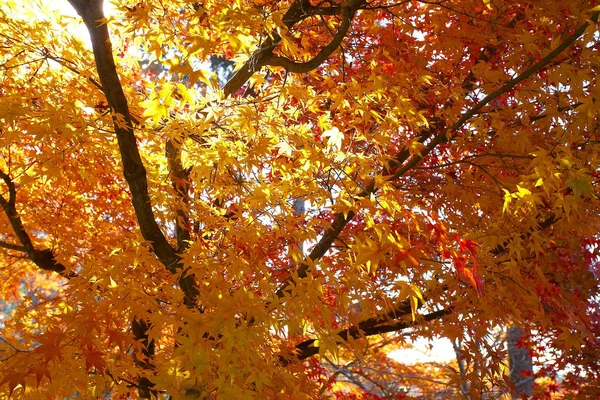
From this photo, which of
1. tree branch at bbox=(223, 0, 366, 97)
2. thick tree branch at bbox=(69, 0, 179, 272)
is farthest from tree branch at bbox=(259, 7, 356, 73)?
thick tree branch at bbox=(69, 0, 179, 272)

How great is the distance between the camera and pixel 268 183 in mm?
3641

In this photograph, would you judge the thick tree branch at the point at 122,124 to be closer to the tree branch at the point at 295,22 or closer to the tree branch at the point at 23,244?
the tree branch at the point at 295,22

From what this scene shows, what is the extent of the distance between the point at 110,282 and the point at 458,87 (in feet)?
9.34

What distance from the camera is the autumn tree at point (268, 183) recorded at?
7.80 feet

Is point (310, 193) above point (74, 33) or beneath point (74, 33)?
beneath

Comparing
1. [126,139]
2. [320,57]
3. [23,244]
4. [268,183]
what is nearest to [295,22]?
[320,57]

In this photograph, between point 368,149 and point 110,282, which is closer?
point 110,282

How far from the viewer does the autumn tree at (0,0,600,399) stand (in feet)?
7.80

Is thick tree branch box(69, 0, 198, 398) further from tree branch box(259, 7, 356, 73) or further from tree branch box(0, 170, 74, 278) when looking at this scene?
tree branch box(0, 170, 74, 278)

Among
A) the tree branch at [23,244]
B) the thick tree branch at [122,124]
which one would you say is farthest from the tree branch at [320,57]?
the tree branch at [23,244]

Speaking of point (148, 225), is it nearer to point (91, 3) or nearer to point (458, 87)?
point (91, 3)

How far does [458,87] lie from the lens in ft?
11.4

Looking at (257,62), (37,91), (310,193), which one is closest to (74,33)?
(37,91)

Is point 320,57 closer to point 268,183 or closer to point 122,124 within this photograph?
point 268,183
